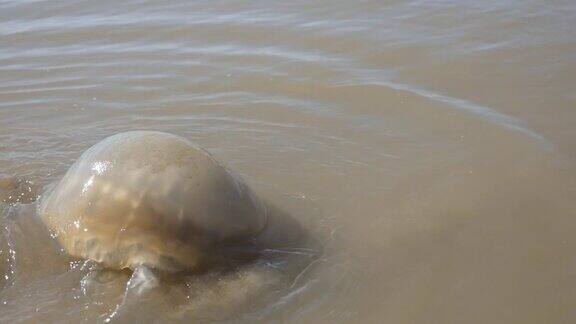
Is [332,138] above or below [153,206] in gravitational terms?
below

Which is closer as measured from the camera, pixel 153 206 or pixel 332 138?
pixel 153 206

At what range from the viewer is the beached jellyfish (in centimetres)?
345

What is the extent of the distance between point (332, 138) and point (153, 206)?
5.64ft

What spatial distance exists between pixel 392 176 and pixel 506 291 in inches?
46.5

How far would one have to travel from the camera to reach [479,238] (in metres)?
3.74

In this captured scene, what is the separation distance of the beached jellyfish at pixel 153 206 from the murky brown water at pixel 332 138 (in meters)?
0.14

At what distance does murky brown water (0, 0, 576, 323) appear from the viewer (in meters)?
3.37

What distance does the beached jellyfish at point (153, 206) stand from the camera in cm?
345

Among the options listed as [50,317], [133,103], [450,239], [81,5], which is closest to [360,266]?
[450,239]

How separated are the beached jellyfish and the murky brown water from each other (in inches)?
5.3

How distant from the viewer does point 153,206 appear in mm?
3443

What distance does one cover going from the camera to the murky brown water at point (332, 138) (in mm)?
3365

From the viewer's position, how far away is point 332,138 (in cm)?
480

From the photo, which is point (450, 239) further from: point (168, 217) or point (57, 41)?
point (57, 41)
